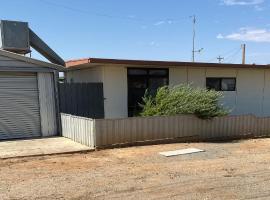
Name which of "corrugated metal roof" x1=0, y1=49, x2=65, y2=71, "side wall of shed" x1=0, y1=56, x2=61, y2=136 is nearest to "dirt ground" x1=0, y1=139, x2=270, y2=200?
"side wall of shed" x1=0, y1=56, x2=61, y2=136

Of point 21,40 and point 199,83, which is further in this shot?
point 199,83

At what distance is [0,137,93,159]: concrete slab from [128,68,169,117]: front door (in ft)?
12.2

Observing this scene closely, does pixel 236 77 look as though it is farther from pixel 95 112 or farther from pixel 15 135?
pixel 15 135

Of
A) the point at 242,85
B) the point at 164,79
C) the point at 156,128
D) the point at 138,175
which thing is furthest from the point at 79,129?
the point at 242,85

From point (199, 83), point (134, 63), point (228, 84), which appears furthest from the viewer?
point (228, 84)

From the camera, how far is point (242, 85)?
17406 millimetres

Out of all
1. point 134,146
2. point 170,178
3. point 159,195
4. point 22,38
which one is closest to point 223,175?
point 170,178

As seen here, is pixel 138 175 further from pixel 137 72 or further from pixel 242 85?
pixel 242 85

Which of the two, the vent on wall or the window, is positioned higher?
the vent on wall

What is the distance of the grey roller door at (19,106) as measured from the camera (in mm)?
12148

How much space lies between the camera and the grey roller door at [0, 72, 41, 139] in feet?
39.9

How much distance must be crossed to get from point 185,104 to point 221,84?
17.4ft

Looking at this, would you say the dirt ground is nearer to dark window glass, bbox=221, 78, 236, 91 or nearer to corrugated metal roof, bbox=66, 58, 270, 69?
corrugated metal roof, bbox=66, 58, 270, 69

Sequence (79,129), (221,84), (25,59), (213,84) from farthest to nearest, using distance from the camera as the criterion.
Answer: (221,84)
(213,84)
(25,59)
(79,129)
